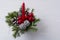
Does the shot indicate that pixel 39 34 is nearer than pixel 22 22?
No

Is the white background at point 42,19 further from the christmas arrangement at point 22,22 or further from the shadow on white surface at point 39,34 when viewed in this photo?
the christmas arrangement at point 22,22

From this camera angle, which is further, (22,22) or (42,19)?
(42,19)

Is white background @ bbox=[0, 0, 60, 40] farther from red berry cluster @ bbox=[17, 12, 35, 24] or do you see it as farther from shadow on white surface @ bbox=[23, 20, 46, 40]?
red berry cluster @ bbox=[17, 12, 35, 24]

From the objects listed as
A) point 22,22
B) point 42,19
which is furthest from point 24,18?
point 42,19

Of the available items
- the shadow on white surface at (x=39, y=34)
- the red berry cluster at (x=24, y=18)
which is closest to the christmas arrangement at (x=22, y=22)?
the red berry cluster at (x=24, y=18)

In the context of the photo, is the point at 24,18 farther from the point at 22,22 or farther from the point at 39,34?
the point at 39,34

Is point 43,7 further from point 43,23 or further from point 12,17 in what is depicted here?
point 12,17

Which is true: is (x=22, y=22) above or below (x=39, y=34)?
above

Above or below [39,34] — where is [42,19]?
above
